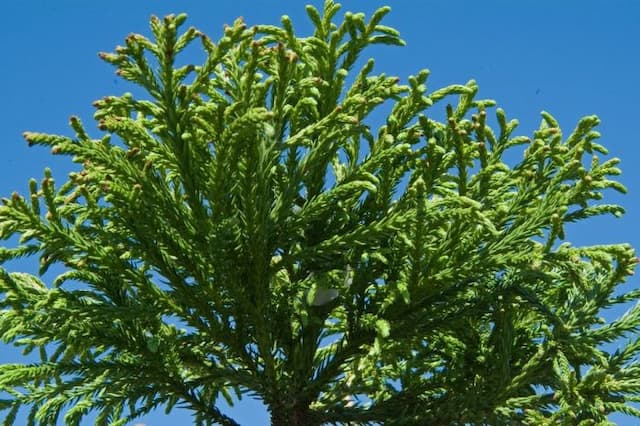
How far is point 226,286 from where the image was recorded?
6109 mm

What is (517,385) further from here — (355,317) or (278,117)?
(278,117)

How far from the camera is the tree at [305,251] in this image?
584 cm

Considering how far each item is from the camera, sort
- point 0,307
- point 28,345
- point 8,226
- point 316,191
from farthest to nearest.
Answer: point 28,345, point 316,191, point 0,307, point 8,226

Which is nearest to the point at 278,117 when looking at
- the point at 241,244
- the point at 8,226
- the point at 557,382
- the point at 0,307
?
the point at 241,244

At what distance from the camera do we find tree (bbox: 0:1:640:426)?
584cm

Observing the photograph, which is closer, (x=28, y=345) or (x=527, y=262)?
(x=527, y=262)

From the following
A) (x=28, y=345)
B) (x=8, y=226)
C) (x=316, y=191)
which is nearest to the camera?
(x=8, y=226)

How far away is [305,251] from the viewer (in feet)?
20.3

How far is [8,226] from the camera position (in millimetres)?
5797

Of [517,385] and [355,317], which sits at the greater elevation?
[355,317]

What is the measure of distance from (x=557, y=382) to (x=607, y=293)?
76cm

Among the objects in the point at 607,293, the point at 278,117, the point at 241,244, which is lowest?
the point at 607,293

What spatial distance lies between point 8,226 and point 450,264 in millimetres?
2998

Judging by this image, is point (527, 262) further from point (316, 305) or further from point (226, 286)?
point (226, 286)
